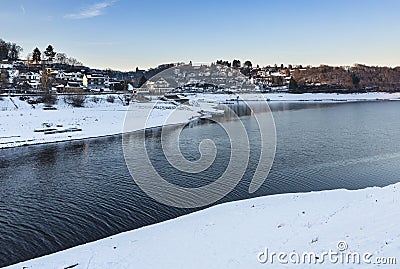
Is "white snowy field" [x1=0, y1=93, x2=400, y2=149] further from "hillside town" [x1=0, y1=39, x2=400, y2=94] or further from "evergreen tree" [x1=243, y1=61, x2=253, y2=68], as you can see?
"evergreen tree" [x1=243, y1=61, x2=253, y2=68]

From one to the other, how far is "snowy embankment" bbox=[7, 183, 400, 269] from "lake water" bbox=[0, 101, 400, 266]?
4.67 ft

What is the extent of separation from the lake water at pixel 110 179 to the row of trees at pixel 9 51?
80.2 metres

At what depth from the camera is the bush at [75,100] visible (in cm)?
4203

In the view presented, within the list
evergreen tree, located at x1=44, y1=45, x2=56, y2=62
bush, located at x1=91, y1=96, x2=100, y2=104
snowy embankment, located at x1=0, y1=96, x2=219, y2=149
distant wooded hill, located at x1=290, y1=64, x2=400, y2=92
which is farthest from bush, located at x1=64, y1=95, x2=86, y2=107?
distant wooded hill, located at x1=290, y1=64, x2=400, y2=92

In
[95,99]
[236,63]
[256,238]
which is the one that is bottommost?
[256,238]

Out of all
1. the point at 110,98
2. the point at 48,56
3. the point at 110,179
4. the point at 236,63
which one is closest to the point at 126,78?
the point at 48,56

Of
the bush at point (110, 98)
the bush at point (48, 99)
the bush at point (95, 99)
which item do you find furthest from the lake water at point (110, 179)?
the bush at point (110, 98)

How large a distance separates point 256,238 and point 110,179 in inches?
355

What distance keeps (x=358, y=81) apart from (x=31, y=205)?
136302 millimetres

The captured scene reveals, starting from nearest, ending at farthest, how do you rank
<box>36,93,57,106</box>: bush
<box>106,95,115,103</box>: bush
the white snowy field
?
the white snowy field, <box>36,93,57,106</box>: bush, <box>106,95,115,103</box>: bush

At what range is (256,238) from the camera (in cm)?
777

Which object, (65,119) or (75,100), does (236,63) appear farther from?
(65,119)

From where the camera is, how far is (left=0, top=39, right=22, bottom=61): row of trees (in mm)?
91387

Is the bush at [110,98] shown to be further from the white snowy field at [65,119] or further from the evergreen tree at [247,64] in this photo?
the evergreen tree at [247,64]
